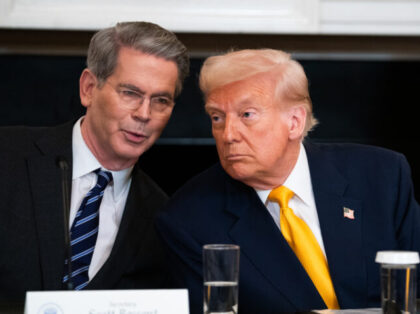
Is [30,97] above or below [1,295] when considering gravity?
above

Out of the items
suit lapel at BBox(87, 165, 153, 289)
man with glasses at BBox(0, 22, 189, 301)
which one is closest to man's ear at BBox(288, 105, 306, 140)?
man with glasses at BBox(0, 22, 189, 301)

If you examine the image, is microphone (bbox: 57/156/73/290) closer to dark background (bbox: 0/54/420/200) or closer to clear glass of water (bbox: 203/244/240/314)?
clear glass of water (bbox: 203/244/240/314)

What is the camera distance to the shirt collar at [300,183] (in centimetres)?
177

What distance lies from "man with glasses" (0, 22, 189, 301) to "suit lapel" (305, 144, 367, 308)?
1.80ft

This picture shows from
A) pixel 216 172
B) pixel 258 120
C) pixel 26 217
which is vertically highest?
pixel 258 120

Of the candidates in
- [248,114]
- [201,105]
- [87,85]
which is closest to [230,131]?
[248,114]

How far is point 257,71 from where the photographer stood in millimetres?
1751

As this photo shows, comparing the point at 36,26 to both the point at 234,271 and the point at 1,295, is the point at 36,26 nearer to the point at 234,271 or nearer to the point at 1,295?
the point at 1,295

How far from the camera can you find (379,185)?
1.79m

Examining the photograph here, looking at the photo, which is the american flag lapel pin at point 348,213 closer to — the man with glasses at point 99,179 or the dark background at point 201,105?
the man with glasses at point 99,179

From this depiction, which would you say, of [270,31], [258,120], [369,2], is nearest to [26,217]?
[258,120]

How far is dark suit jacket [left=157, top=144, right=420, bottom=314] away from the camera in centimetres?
162

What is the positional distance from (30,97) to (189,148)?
701 millimetres

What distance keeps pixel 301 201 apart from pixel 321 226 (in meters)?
0.09
